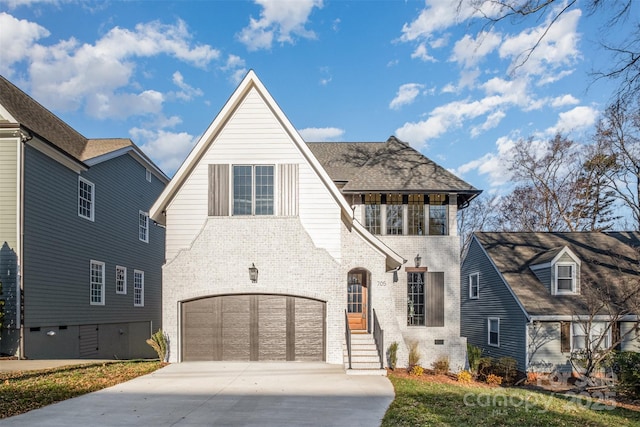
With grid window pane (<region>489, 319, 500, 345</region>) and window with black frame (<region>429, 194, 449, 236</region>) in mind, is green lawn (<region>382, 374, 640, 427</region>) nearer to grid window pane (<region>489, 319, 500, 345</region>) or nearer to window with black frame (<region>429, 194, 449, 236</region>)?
window with black frame (<region>429, 194, 449, 236</region>)

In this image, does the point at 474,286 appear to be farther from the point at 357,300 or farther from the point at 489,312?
the point at 357,300

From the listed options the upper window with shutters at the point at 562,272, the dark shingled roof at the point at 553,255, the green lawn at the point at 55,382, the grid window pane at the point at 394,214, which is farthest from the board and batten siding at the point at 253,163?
the upper window with shutters at the point at 562,272

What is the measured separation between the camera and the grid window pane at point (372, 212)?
719 inches

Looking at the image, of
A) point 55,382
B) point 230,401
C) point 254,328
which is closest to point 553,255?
point 254,328

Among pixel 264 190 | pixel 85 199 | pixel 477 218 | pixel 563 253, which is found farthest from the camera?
pixel 477 218

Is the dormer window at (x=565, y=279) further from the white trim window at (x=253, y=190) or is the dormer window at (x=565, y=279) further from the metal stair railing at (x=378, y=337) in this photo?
the white trim window at (x=253, y=190)

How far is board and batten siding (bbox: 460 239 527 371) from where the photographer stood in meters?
19.8

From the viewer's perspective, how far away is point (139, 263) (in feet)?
77.4

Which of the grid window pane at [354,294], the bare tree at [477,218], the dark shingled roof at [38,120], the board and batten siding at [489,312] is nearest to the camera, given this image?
the dark shingled roof at [38,120]

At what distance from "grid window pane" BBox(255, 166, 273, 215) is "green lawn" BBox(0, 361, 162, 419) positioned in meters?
5.15

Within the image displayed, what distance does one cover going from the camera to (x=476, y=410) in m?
8.48

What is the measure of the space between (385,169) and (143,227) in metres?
12.9

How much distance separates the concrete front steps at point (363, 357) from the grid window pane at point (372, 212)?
4864 mm

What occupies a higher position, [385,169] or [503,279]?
[385,169]
